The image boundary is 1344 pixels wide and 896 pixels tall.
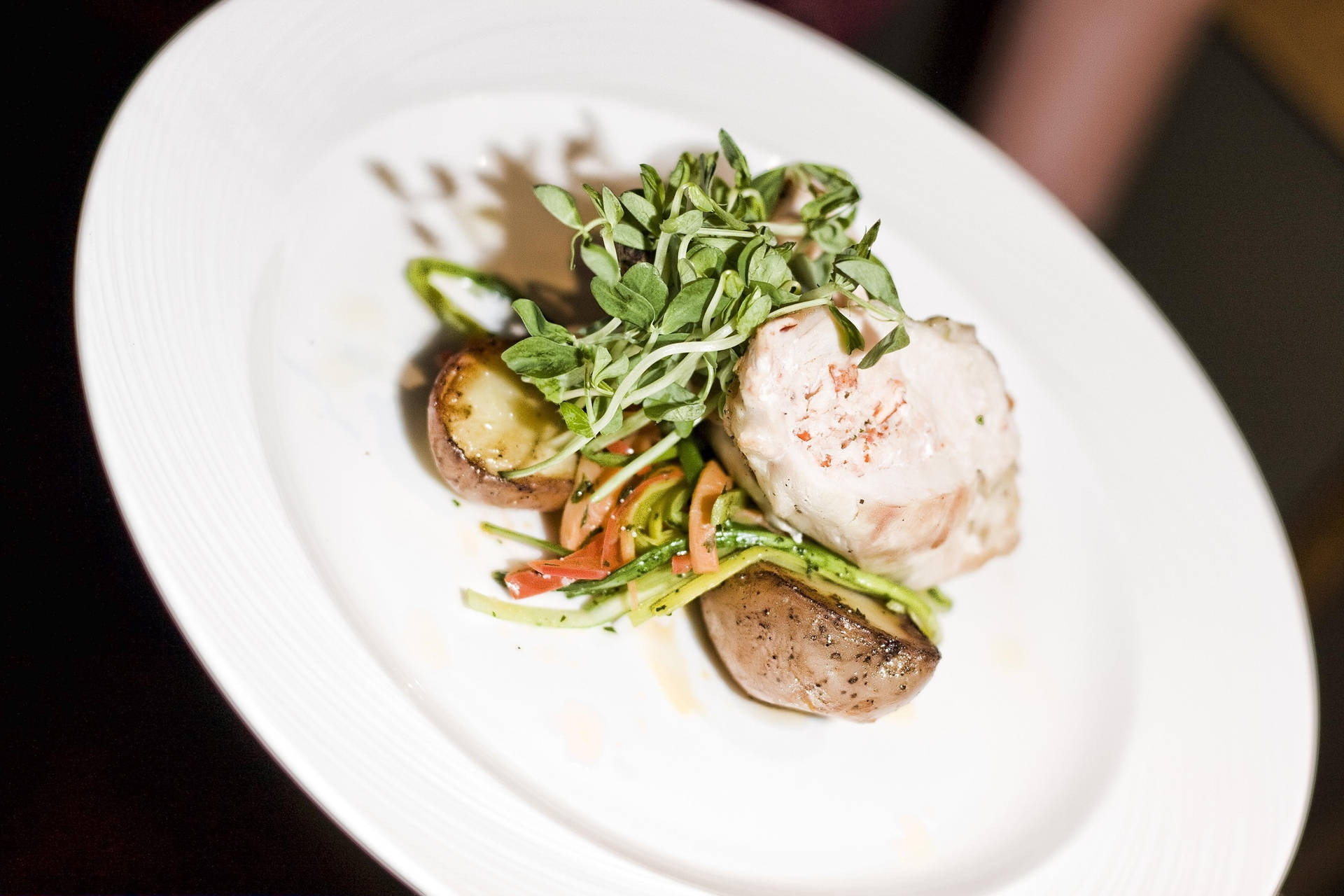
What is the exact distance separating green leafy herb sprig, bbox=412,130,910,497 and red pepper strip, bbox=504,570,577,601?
0.19 meters

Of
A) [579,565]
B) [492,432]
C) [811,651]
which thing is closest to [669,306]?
[492,432]

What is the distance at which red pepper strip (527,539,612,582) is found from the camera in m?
1.75

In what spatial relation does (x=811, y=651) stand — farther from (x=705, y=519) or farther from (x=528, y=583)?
(x=528, y=583)

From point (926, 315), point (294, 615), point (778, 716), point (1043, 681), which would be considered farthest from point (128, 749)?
point (926, 315)

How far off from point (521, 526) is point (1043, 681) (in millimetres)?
1226

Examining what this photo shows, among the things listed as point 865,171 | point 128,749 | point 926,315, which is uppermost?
point 865,171

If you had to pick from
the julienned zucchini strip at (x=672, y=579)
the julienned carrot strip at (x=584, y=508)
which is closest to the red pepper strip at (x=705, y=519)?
the julienned zucchini strip at (x=672, y=579)

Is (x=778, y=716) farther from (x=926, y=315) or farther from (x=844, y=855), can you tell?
(x=926, y=315)

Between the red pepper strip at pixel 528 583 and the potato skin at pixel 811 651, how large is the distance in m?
0.32

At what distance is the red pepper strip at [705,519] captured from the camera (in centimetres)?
179

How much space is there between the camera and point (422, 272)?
1.92 metres

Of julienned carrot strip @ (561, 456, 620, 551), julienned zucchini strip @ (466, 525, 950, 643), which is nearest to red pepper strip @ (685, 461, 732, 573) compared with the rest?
julienned zucchini strip @ (466, 525, 950, 643)

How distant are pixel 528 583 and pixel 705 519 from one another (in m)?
0.35

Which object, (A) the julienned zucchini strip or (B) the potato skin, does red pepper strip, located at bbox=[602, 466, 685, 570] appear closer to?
(A) the julienned zucchini strip
